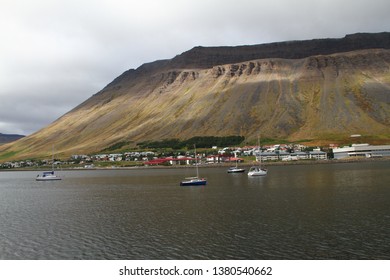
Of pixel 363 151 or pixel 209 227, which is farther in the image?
pixel 363 151

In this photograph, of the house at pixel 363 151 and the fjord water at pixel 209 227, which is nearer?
the fjord water at pixel 209 227

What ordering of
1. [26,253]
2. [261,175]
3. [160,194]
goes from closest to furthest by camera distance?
[26,253]
[160,194]
[261,175]

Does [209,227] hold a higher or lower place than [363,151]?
lower

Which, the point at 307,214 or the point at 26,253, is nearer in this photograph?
the point at 26,253

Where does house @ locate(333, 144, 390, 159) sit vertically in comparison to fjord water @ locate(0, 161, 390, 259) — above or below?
above

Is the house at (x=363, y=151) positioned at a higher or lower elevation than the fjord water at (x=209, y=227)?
higher

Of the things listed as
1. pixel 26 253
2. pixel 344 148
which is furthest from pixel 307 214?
pixel 344 148

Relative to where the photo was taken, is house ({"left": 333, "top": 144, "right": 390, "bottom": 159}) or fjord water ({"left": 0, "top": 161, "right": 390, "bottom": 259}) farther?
house ({"left": 333, "top": 144, "right": 390, "bottom": 159})
